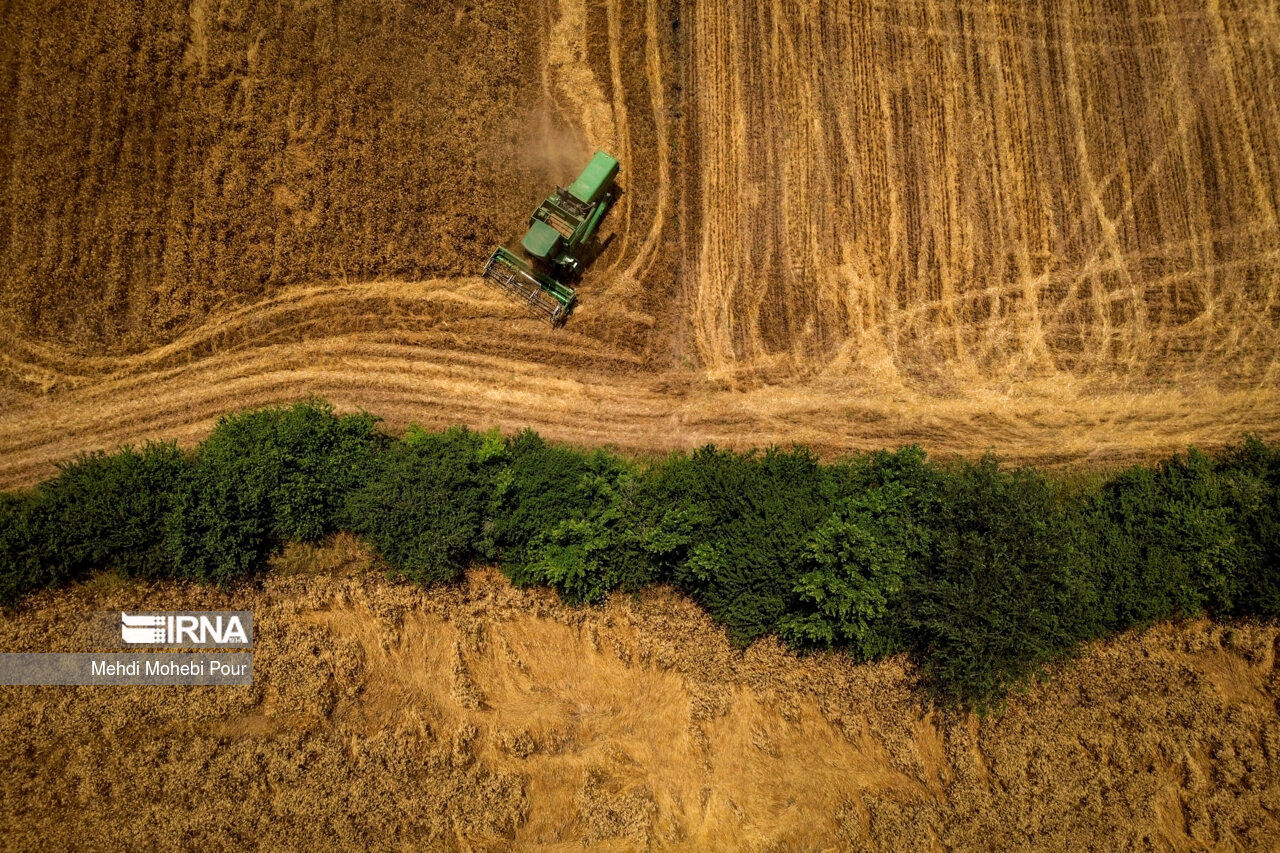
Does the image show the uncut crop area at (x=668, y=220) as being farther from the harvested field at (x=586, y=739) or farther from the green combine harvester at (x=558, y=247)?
the harvested field at (x=586, y=739)

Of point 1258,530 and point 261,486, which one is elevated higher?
point 261,486

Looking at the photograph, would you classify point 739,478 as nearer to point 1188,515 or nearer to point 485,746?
point 485,746

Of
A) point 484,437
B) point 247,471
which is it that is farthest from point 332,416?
point 484,437

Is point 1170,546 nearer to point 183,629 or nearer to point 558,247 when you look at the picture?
point 558,247

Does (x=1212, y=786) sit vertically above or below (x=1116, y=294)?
below

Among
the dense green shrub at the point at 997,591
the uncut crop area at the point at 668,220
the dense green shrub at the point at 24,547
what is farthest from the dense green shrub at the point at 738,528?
the dense green shrub at the point at 24,547

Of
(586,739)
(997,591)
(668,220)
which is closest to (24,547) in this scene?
(586,739)

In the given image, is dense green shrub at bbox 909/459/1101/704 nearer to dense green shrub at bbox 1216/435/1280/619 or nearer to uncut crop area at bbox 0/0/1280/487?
uncut crop area at bbox 0/0/1280/487
